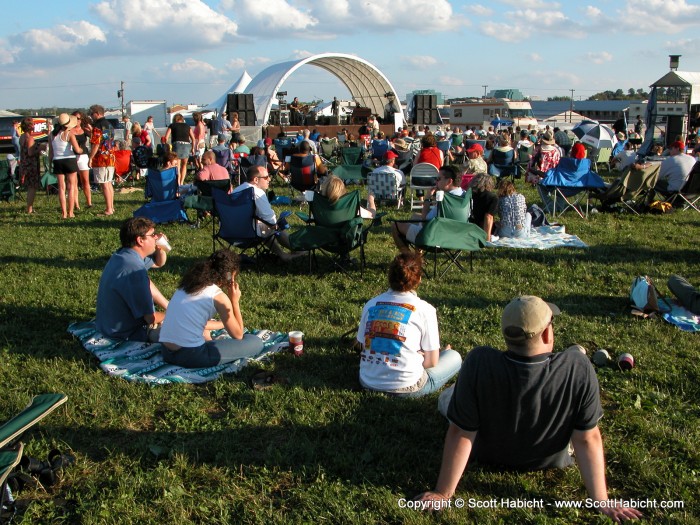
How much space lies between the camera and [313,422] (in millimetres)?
3574

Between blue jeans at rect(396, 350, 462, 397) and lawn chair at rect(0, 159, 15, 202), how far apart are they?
9778 mm

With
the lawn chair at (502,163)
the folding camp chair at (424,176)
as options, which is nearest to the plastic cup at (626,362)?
the folding camp chair at (424,176)

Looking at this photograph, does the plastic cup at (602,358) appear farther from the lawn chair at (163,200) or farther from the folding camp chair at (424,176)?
the lawn chair at (163,200)

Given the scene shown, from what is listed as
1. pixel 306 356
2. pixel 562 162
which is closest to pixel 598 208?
pixel 562 162

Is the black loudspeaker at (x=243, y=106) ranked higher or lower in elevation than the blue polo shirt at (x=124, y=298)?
higher

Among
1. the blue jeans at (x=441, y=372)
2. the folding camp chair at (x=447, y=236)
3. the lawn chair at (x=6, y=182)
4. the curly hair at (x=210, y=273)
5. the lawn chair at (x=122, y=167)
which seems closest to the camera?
the blue jeans at (x=441, y=372)

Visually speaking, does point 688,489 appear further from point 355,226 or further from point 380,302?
point 355,226

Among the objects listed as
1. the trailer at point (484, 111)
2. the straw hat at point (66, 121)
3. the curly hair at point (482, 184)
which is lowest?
the curly hair at point (482, 184)

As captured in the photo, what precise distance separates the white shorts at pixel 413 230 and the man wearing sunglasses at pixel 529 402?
12.8ft

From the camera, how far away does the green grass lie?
288 centimetres

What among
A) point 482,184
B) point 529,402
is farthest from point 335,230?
point 529,402

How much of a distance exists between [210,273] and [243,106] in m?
20.0

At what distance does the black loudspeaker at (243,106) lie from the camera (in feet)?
75.1

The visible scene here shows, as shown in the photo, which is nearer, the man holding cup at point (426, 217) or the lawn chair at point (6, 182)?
the man holding cup at point (426, 217)
